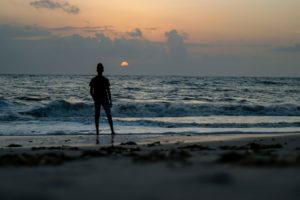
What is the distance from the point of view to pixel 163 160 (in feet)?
14.9

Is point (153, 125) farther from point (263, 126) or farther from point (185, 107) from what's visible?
point (185, 107)

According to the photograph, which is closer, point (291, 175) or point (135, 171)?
point (291, 175)

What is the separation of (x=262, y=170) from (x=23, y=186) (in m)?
1.99

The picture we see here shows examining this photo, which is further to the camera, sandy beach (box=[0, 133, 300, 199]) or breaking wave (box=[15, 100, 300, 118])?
breaking wave (box=[15, 100, 300, 118])

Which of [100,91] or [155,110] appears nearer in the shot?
[100,91]

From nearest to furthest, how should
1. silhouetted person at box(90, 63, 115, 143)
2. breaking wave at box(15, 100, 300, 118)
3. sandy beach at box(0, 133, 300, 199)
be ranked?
sandy beach at box(0, 133, 300, 199) < silhouetted person at box(90, 63, 115, 143) < breaking wave at box(15, 100, 300, 118)

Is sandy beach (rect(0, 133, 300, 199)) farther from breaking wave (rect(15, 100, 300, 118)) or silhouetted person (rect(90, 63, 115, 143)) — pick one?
breaking wave (rect(15, 100, 300, 118))

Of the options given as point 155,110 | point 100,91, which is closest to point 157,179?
point 100,91

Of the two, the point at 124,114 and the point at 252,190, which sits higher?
the point at 252,190

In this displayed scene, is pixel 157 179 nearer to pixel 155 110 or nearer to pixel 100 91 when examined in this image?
pixel 100 91

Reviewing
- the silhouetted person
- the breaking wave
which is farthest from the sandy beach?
the breaking wave

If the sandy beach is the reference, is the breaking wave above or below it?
below

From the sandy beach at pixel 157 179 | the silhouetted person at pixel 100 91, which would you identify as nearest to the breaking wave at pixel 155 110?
the silhouetted person at pixel 100 91

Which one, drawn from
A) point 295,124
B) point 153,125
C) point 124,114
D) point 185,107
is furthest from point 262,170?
point 185,107
